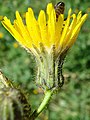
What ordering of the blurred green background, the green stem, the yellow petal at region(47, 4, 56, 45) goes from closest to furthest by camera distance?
the green stem → the yellow petal at region(47, 4, 56, 45) → the blurred green background

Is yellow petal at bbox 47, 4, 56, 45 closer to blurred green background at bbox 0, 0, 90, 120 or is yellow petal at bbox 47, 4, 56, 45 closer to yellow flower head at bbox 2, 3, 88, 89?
yellow flower head at bbox 2, 3, 88, 89

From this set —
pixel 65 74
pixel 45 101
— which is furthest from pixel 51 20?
pixel 65 74

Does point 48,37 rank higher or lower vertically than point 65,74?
higher

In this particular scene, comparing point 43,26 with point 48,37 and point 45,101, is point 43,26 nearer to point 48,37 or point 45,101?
point 48,37

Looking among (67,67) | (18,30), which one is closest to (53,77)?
(18,30)

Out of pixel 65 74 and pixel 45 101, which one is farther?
pixel 65 74

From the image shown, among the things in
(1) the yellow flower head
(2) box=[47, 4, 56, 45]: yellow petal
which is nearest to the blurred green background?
(1) the yellow flower head

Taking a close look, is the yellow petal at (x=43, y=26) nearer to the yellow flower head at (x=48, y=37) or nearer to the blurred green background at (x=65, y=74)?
the yellow flower head at (x=48, y=37)

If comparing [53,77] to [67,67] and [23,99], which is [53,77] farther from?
[67,67]

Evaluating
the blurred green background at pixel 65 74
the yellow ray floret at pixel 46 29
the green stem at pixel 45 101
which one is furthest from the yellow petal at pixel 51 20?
the blurred green background at pixel 65 74
